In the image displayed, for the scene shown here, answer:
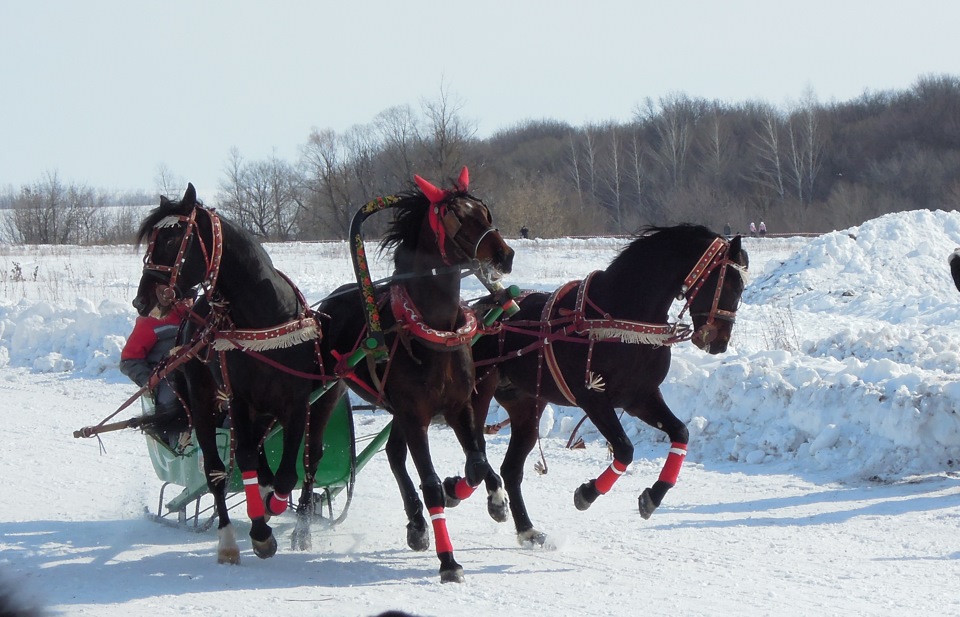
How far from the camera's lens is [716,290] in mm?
7207

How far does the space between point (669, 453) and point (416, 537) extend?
1690mm

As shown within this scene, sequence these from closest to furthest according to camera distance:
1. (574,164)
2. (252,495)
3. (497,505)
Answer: (252,495)
(497,505)
(574,164)

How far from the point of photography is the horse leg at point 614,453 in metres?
6.96

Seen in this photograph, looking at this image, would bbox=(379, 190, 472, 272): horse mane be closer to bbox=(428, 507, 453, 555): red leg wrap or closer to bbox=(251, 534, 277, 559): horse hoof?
A: bbox=(428, 507, 453, 555): red leg wrap

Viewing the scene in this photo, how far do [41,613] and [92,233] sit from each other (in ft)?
198

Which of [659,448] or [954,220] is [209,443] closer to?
[659,448]

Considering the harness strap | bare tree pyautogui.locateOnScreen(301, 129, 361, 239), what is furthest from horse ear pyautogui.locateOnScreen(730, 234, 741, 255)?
bare tree pyautogui.locateOnScreen(301, 129, 361, 239)

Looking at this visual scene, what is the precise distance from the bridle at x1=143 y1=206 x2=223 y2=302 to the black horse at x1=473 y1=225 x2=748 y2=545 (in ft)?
6.61

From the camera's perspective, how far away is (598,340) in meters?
7.18

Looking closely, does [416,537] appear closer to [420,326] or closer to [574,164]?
[420,326]

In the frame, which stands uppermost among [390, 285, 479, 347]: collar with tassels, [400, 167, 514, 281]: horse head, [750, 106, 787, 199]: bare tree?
[750, 106, 787, 199]: bare tree

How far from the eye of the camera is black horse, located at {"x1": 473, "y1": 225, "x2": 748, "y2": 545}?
711cm

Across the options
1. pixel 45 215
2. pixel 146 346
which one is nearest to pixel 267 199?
pixel 45 215

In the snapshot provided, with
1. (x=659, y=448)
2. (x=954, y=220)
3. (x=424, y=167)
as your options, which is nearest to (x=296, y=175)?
(x=424, y=167)
